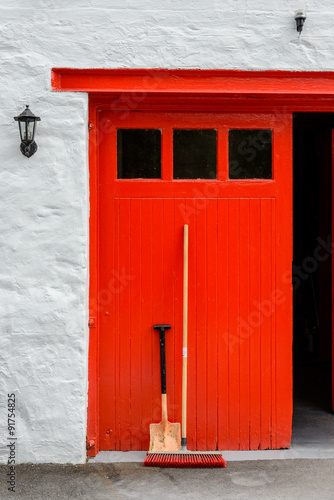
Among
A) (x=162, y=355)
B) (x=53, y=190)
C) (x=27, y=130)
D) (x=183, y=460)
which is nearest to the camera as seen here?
(x=183, y=460)

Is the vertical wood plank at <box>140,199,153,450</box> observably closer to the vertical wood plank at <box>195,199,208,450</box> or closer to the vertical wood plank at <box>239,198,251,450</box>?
the vertical wood plank at <box>195,199,208,450</box>

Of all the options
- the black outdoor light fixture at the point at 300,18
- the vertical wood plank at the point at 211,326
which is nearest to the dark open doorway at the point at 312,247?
the vertical wood plank at the point at 211,326

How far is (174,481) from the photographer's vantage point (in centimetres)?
398

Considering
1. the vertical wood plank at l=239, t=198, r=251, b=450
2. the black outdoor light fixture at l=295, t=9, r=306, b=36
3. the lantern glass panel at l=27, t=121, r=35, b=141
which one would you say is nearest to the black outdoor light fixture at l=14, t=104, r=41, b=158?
the lantern glass panel at l=27, t=121, r=35, b=141

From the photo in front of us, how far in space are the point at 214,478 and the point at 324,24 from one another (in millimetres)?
3446

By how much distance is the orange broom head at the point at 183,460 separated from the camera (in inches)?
162

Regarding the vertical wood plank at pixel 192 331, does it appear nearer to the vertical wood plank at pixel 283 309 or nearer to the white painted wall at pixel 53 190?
the vertical wood plank at pixel 283 309

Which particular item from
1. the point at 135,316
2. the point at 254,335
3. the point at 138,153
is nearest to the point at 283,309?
the point at 254,335

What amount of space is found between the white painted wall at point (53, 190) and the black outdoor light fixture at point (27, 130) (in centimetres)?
6

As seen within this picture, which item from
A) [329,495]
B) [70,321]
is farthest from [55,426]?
[329,495]

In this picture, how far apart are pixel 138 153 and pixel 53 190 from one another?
76cm

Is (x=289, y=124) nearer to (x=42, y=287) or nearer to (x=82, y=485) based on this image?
(x=42, y=287)

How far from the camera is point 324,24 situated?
444 cm

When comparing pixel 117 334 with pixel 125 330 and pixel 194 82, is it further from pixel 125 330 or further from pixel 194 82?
pixel 194 82
